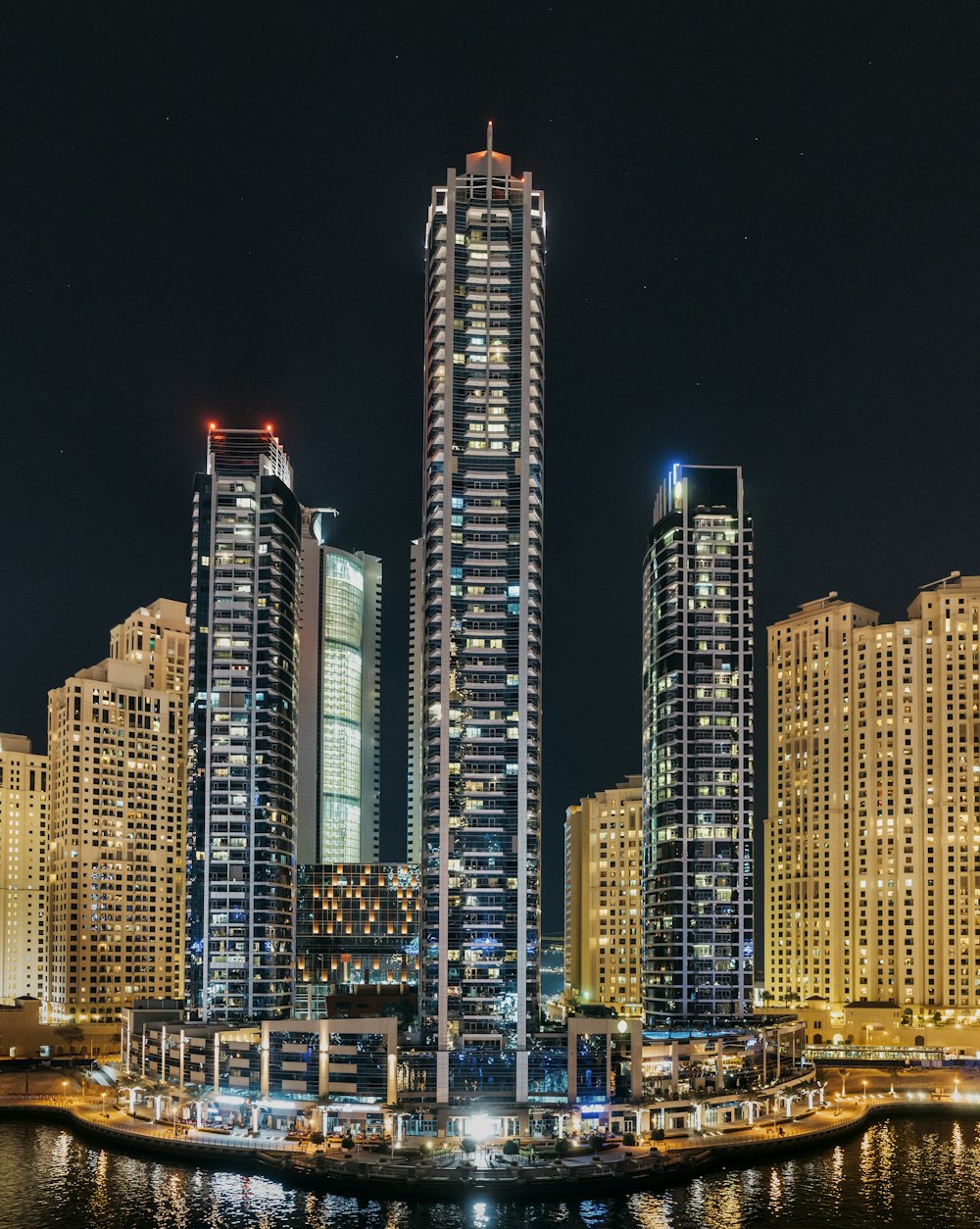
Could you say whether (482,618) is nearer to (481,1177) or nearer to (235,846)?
(235,846)

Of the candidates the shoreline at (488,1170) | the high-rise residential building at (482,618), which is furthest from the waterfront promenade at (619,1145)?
the high-rise residential building at (482,618)

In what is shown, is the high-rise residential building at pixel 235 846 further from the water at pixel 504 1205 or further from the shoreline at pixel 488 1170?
the water at pixel 504 1205

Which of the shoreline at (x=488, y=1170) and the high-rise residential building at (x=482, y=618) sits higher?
the high-rise residential building at (x=482, y=618)

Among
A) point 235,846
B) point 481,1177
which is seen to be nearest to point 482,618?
point 235,846

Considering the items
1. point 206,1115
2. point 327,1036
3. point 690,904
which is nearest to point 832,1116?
point 690,904

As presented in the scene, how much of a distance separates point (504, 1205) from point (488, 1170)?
545 cm

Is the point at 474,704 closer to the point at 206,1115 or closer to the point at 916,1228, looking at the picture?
the point at 206,1115

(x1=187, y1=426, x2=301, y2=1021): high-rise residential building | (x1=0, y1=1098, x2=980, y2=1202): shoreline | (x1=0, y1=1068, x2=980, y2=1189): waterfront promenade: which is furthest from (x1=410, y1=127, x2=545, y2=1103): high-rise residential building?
(x1=187, y1=426, x2=301, y2=1021): high-rise residential building

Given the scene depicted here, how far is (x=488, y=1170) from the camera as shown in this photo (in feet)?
454

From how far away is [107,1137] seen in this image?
526 ft

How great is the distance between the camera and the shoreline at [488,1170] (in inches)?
5354

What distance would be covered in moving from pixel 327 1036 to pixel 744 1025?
5609cm

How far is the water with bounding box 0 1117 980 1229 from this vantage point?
4973 inches

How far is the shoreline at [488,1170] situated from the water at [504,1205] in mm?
1698
